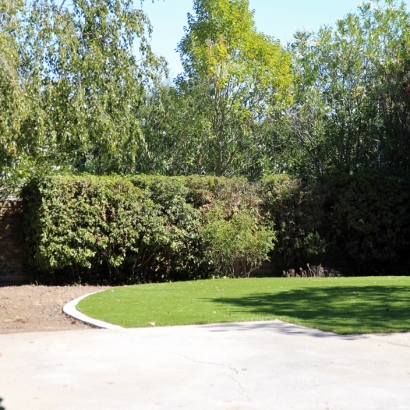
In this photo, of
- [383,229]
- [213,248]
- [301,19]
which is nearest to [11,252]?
[213,248]

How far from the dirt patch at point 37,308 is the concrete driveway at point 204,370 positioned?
3.13 feet

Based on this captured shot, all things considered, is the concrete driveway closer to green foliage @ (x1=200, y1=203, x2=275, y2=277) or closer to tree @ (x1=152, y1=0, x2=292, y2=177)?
green foliage @ (x1=200, y1=203, x2=275, y2=277)

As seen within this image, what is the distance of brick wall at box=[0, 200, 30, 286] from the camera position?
57.8ft

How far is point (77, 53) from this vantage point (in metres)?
16.4

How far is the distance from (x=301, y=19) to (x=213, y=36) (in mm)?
3971

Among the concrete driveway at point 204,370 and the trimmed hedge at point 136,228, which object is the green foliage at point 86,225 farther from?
the concrete driveway at point 204,370

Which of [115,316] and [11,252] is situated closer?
[115,316]

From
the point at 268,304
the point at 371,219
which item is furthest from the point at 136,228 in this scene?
the point at 371,219

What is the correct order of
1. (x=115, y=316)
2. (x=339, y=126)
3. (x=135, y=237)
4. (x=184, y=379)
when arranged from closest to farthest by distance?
(x=184, y=379)
(x=115, y=316)
(x=135, y=237)
(x=339, y=126)

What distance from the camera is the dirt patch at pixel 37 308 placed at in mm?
10125

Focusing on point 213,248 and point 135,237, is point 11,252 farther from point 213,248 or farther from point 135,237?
point 213,248

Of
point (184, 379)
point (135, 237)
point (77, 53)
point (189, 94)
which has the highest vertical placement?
point (189, 94)

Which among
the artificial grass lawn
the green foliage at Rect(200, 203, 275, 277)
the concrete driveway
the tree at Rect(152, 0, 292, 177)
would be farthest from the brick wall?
the tree at Rect(152, 0, 292, 177)

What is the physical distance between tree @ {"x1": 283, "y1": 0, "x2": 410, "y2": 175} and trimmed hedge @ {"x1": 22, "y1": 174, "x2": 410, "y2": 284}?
8.13ft
